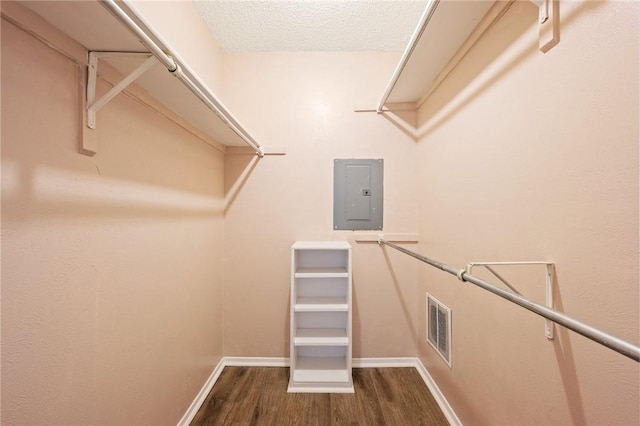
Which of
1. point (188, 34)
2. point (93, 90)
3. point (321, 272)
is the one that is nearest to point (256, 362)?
point (321, 272)

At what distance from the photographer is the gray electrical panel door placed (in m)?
2.06

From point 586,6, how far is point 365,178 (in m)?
1.45

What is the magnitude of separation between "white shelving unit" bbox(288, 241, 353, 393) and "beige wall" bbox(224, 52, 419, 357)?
5.4 inches

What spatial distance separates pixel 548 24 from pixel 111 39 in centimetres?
147

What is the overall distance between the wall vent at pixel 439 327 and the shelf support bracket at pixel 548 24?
1.38 m

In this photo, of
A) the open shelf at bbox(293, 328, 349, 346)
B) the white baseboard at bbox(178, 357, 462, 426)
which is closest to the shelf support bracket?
the open shelf at bbox(293, 328, 349, 346)

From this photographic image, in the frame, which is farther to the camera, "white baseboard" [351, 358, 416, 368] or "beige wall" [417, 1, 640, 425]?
"white baseboard" [351, 358, 416, 368]

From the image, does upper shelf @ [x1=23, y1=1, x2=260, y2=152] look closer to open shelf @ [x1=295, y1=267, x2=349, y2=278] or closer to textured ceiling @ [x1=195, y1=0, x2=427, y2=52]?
textured ceiling @ [x1=195, y1=0, x2=427, y2=52]

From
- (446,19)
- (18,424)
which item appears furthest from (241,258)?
(446,19)

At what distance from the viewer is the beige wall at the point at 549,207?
62 centimetres

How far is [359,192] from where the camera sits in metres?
2.06

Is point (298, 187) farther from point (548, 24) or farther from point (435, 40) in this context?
point (548, 24)

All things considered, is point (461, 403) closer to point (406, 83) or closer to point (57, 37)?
point (406, 83)

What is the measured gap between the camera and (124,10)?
2.03 ft
